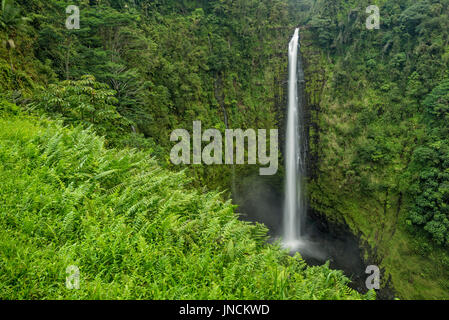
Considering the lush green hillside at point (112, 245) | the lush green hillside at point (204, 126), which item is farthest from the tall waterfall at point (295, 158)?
the lush green hillside at point (112, 245)

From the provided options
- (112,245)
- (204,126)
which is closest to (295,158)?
(204,126)

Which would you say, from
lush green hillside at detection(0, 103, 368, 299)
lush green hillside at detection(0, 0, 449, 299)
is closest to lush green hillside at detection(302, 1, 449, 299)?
lush green hillside at detection(0, 0, 449, 299)

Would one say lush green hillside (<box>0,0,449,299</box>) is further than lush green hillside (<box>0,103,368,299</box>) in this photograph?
Yes

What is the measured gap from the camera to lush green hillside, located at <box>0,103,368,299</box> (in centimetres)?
242

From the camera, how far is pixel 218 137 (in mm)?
22438

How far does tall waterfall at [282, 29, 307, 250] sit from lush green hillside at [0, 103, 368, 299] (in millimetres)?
18277

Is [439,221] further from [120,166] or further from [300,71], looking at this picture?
[120,166]

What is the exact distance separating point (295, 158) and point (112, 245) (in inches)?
867

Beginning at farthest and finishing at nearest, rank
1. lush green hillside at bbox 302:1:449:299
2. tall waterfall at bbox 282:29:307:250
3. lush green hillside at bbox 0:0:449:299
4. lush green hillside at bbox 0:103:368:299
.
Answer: tall waterfall at bbox 282:29:307:250 → lush green hillside at bbox 302:1:449:299 → lush green hillside at bbox 0:0:449:299 → lush green hillside at bbox 0:103:368:299

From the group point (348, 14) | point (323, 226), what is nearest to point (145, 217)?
point (323, 226)

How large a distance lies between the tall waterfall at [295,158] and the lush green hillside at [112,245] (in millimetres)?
18277

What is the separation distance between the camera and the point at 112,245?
2877 millimetres

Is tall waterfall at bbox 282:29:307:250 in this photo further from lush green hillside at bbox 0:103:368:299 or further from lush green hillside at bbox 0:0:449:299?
lush green hillside at bbox 0:103:368:299

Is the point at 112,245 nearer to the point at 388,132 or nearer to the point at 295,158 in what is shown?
the point at 295,158
